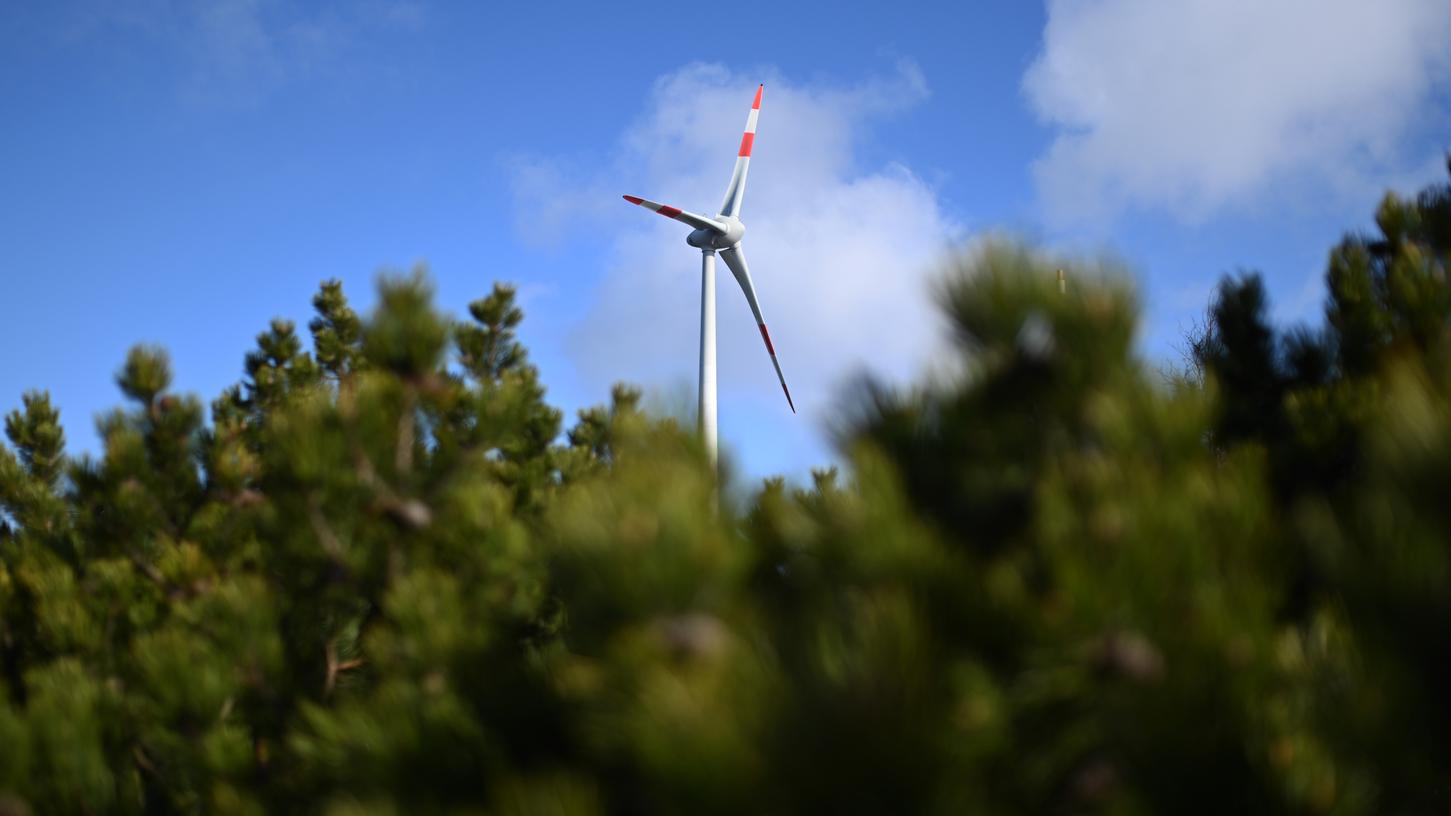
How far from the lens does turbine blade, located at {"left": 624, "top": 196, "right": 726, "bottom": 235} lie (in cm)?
1903

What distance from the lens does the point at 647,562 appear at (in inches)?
92.1

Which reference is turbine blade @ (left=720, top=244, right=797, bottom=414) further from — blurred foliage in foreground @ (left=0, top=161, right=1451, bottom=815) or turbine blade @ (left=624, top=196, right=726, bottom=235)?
blurred foliage in foreground @ (left=0, top=161, right=1451, bottom=815)

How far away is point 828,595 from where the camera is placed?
2588 millimetres

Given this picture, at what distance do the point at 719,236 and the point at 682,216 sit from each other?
773 millimetres

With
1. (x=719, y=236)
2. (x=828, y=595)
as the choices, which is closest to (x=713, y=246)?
(x=719, y=236)

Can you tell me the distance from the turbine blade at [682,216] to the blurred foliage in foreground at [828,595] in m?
15.0

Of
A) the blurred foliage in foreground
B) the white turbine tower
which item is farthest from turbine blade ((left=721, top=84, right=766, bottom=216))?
the blurred foliage in foreground

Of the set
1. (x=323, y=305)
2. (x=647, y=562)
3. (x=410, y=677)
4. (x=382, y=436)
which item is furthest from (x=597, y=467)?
(x=323, y=305)

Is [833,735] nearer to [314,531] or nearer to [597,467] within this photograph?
[314,531]

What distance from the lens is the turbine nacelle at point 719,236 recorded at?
1922 cm

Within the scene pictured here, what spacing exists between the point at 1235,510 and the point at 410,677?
89.1 inches

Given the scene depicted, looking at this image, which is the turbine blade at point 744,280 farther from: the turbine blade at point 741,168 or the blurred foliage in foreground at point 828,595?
the blurred foliage in foreground at point 828,595

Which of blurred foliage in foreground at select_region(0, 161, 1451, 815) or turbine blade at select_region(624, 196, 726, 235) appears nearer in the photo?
blurred foliage in foreground at select_region(0, 161, 1451, 815)

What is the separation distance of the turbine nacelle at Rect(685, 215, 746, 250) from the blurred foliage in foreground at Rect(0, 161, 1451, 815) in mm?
15098
